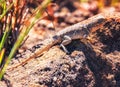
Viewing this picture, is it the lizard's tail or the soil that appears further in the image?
the lizard's tail

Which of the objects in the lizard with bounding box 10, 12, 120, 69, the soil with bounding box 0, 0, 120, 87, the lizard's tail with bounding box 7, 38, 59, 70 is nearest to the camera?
the soil with bounding box 0, 0, 120, 87

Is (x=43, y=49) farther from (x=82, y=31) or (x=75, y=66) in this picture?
(x=82, y=31)

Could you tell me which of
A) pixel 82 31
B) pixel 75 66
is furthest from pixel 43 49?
pixel 82 31

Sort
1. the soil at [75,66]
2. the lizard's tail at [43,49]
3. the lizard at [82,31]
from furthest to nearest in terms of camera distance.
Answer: the lizard at [82,31]
the lizard's tail at [43,49]
the soil at [75,66]

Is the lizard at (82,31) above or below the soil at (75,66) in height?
above

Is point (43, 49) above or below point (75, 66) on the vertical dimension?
above

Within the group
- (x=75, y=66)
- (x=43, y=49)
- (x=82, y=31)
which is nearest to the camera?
(x=75, y=66)

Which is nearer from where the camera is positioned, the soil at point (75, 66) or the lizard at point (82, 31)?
the soil at point (75, 66)

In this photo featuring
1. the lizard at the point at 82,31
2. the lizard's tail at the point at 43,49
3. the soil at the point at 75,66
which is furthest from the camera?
the lizard at the point at 82,31
